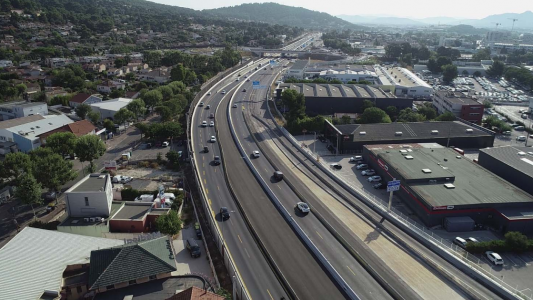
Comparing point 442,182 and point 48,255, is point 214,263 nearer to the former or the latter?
point 48,255

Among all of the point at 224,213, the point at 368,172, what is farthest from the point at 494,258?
the point at 224,213

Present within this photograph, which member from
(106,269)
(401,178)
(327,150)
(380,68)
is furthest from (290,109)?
(380,68)

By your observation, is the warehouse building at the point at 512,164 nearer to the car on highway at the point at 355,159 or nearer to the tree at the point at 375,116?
the car on highway at the point at 355,159

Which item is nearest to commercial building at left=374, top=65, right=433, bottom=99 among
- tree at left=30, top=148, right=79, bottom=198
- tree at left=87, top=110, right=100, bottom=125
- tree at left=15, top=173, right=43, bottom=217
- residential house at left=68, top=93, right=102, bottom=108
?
tree at left=87, top=110, right=100, bottom=125

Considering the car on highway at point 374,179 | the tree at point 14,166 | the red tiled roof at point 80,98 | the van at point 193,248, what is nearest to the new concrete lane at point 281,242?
the van at point 193,248

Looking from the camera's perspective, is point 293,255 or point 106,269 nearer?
point 106,269

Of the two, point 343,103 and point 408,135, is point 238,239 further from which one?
point 343,103
